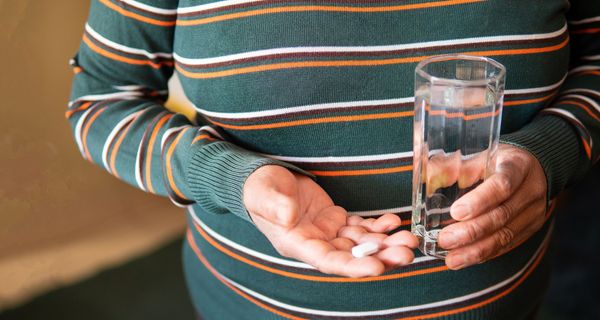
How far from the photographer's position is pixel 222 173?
662mm

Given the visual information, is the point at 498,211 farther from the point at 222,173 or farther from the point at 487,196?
the point at 222,173

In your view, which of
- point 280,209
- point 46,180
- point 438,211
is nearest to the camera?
point 280,209

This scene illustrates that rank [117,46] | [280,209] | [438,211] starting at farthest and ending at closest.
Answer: [117,46], [438,211], [280,209]

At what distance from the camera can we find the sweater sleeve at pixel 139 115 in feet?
2.35

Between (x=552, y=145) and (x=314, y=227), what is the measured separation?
32 cm

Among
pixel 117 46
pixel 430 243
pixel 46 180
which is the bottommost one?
pixel 46 180

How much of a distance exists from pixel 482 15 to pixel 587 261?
1718mm

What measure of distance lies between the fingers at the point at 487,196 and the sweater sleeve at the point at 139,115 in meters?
0.18

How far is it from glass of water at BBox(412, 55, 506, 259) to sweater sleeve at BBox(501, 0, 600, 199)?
0.10 meters

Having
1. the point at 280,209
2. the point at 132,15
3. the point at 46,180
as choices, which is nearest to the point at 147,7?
the point at 132,15

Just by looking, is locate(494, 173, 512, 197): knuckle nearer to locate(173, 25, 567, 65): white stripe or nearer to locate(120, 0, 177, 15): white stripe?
locate(173, 25, 567, 65): white stripe

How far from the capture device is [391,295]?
0.76 m

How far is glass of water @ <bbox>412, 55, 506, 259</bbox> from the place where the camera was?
2.00 ft

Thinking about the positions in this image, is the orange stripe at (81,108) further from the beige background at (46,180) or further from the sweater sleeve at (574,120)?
the beige background at (46,180)
